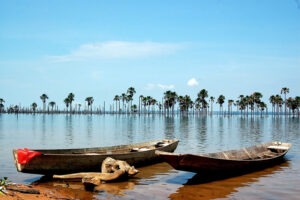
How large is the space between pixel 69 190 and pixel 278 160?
38.7 feet

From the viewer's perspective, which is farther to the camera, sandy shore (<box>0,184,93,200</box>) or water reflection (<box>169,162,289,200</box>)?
water reflection (<box>169,162,289,200</box>)

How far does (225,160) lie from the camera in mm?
14117

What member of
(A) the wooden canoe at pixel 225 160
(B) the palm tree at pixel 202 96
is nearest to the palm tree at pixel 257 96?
(B) the palm tree at pixel 202 96

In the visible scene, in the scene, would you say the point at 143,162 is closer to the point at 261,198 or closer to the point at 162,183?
the point at 162,183

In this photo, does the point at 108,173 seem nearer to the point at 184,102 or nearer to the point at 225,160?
the point at 225,160

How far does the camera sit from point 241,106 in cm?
15125

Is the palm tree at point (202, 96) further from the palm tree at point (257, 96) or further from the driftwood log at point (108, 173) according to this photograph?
the driftwood log at point (108, 173)

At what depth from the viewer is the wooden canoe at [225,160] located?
13.0 m

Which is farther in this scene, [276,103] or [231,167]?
[276,103]

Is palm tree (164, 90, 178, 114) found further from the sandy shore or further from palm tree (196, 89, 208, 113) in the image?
the sandy shore

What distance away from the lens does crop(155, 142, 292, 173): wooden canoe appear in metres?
13.0

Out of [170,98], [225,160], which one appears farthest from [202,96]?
[225,160]

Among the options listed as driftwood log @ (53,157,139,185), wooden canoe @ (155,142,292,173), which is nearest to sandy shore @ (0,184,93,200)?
driftwood log @ (53,157,139,185)

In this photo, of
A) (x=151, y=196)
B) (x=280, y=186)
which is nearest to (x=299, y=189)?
(x=280, y=186)
